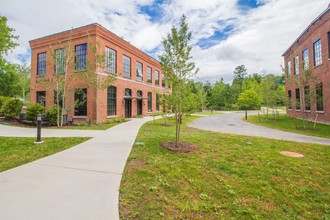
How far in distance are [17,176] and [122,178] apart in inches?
98.0

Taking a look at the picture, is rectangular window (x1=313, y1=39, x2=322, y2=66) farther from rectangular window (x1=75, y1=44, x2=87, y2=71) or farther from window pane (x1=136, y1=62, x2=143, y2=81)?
rectangular window (x1=75, y1=44, x2=87, y2=71)

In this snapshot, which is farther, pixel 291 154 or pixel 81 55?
pixel 81 55

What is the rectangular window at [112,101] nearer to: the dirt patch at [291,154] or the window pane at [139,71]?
the window pane at [139,71]

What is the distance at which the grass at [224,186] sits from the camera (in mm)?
2918

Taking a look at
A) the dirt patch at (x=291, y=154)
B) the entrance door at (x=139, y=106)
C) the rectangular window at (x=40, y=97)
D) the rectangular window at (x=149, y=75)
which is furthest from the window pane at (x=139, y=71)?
the dirt patch at (x=291, y=154)

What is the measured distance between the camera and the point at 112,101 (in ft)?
56.6

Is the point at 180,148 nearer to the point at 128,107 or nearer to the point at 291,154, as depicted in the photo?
the point at 291,154

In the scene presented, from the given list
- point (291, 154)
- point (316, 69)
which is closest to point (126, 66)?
point (291, 154)

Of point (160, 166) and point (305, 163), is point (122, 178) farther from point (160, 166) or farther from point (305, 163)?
point (305, 163)

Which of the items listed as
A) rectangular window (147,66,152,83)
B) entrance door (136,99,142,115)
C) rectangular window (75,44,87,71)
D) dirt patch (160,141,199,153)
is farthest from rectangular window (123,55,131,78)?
→ dirt patch (160,141,199,153)

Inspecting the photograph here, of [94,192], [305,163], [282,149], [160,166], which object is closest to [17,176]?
[94,192]

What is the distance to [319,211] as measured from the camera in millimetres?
3074

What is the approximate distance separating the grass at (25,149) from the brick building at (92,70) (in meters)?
6.38

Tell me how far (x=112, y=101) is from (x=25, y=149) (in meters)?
11.1
